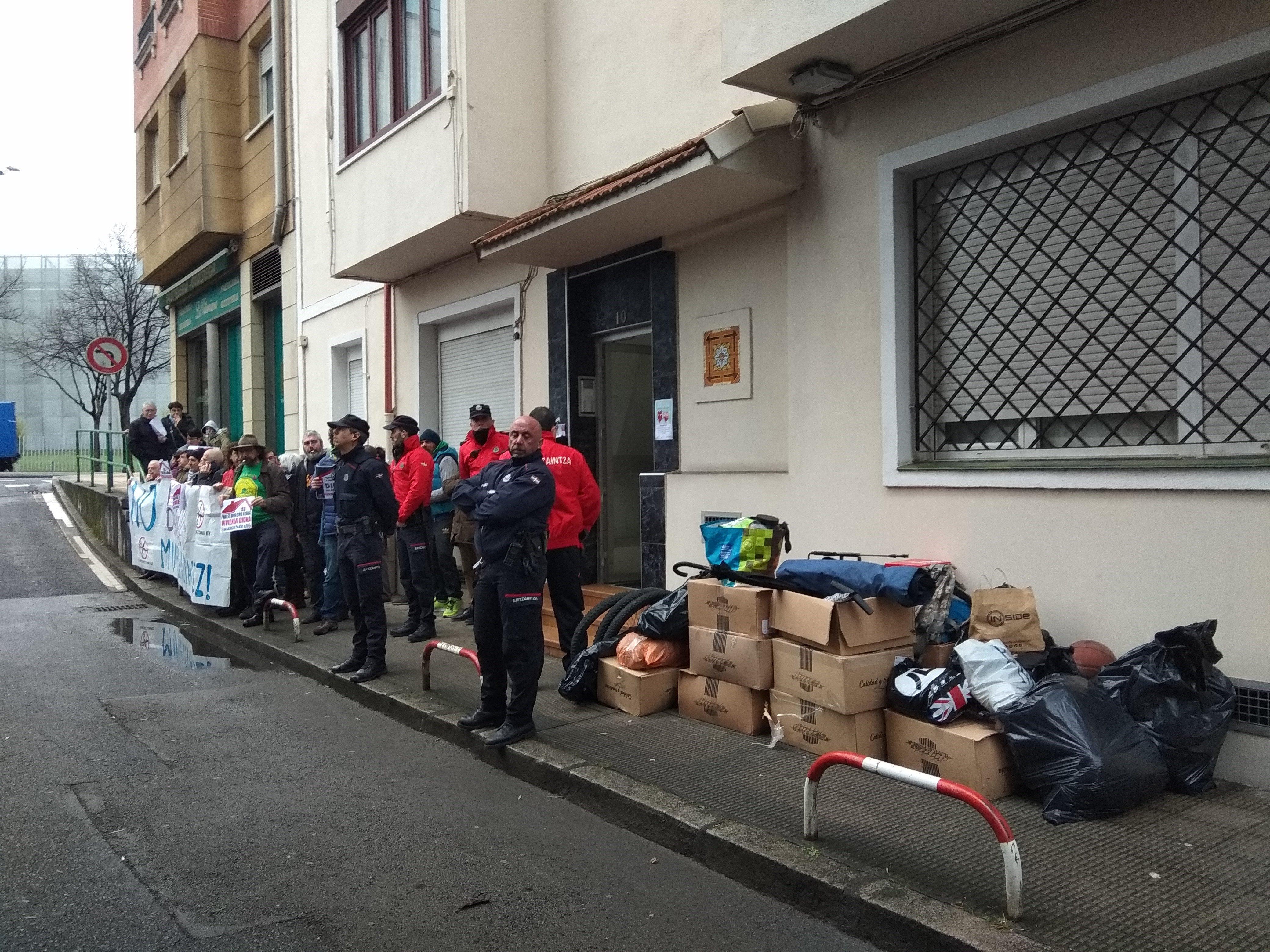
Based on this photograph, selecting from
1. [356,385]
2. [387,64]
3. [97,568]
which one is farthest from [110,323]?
[387,64]

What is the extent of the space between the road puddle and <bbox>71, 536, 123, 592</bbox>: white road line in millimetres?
2621

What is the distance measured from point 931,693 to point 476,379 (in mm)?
7565

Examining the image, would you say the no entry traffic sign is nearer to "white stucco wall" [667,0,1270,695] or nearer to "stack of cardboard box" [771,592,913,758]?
"white stucco wall" [667,0,1270,695]

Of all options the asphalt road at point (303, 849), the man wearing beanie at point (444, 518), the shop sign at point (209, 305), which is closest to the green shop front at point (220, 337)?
the shop sign at point (209, 305)

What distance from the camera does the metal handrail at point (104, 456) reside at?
1867cm

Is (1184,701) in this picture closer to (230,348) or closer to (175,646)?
(175,646)

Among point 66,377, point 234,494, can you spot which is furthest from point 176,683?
point 66,377

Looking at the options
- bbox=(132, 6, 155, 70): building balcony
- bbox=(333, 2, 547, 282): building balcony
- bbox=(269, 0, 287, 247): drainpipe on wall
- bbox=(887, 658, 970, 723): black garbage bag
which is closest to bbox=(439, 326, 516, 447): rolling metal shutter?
bbox=(333, 2, 547, 282): building balcony

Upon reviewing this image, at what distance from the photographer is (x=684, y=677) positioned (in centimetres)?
619

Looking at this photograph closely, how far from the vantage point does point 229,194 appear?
54.8 feet

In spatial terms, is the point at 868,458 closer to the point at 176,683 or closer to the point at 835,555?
the point at 835,555

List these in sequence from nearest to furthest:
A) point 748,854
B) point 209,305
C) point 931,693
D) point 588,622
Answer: point 748,854 → point 931,693 → point 588,622 → point 209,305

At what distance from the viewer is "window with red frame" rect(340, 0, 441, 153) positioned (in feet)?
33.8

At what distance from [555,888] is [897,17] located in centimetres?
476
